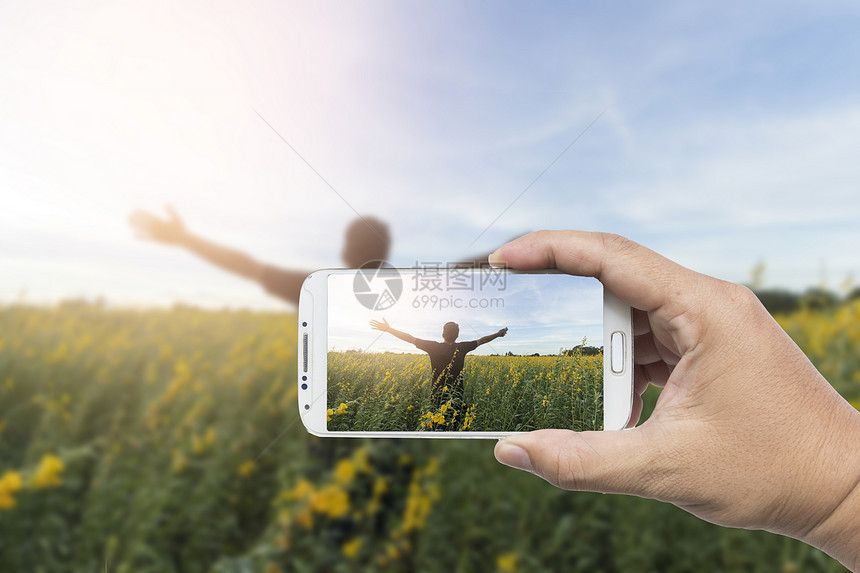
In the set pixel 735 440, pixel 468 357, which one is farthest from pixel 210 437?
pixel 735 440

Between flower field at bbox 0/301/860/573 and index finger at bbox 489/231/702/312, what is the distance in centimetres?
105

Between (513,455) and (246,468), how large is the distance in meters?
1.21

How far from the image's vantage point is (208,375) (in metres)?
2.19

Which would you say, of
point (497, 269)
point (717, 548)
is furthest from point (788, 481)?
point (717, 548)

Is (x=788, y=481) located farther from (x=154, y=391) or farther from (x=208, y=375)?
(x=154, y=391)

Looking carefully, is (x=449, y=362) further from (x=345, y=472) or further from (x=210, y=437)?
(x=210, y=437)

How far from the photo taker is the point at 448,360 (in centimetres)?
122

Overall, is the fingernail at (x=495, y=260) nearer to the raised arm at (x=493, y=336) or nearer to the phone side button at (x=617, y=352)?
the raised arm at (x=493, y=336)

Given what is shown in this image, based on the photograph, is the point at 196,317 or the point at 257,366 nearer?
the point at 257,366

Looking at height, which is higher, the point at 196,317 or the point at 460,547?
the point at 196,317

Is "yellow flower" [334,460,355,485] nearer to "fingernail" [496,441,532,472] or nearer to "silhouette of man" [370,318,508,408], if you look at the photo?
"silhouette of man" [370,318,508,408]

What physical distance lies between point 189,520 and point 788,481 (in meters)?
1.78

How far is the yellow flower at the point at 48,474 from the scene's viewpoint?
6.02 ft

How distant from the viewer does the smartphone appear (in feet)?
3.93
